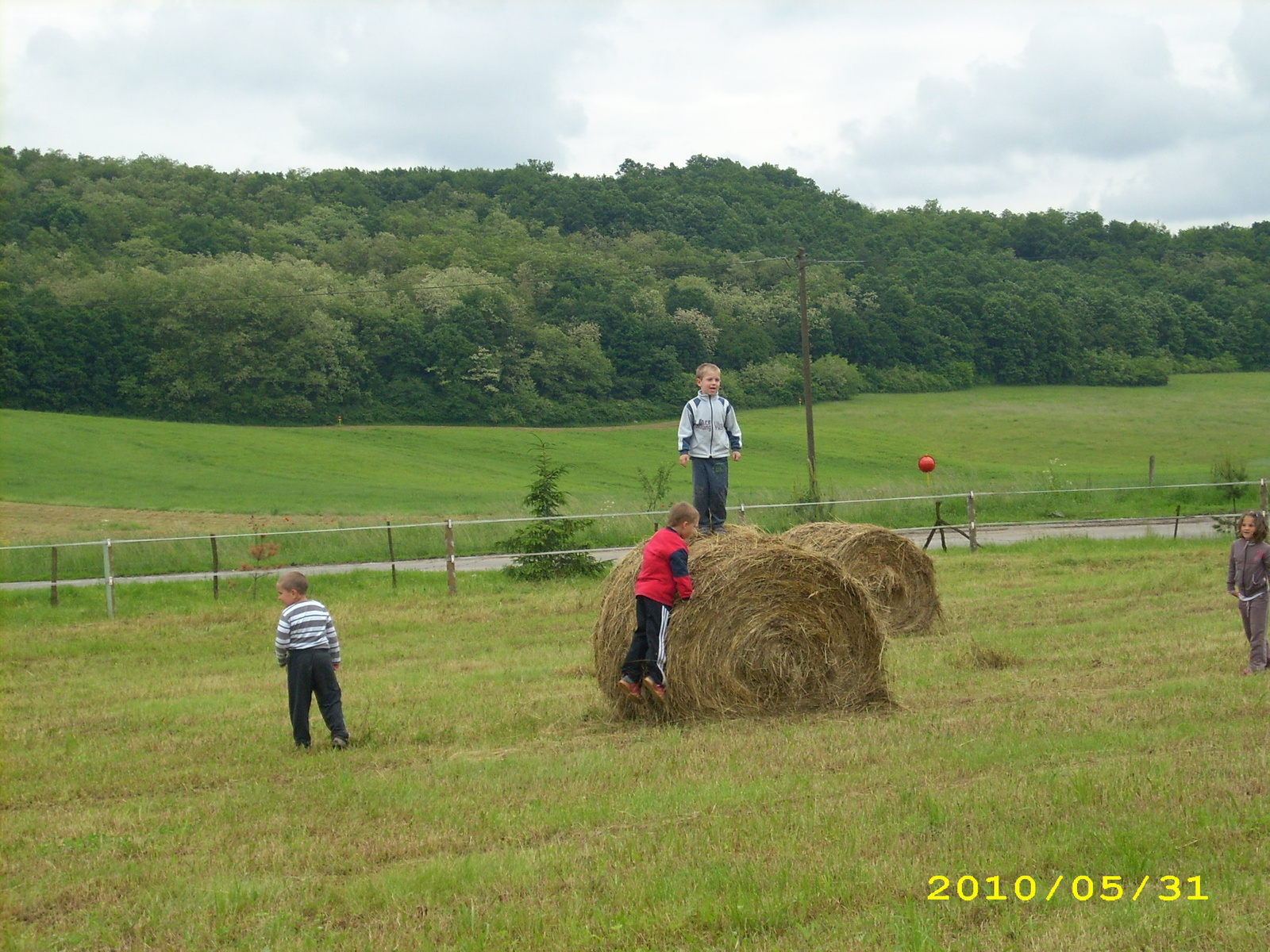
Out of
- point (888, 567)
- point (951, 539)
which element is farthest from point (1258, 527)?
point (951, 539)

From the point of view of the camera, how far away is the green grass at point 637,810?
465cm

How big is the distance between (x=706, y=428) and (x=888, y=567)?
11.5 feet

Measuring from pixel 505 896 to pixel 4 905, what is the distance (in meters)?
2.10

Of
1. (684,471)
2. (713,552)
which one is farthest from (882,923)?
(684,471)

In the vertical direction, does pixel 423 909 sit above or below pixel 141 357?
below

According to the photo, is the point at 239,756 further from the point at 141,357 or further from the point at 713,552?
the point at 141,357

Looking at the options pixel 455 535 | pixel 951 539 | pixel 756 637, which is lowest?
pixel 951 539

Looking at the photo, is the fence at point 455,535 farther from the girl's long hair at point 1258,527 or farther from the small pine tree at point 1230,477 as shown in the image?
the girl's long hair at point 1258,527

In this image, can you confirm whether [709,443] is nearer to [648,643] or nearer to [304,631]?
[648,643]

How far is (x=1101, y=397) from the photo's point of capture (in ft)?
249

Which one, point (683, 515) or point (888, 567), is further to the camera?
Result: point (888, 567)
